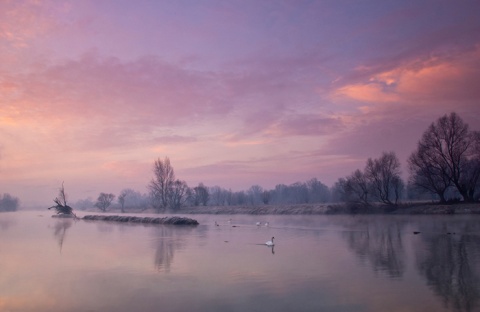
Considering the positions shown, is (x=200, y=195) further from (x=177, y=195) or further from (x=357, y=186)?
(x=357, y=186)

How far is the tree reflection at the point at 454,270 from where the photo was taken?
10291 millimetres

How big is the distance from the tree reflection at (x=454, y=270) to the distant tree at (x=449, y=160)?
38.6m

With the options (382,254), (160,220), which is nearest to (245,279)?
(382,254)

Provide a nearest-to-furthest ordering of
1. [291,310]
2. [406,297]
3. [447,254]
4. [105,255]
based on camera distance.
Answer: [291,310]
[406,297]
[447,254]
[105,255]

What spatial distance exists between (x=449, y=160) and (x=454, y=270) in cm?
5067

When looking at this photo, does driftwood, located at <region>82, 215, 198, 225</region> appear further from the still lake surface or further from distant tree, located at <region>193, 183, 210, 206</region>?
distant tree, located at <region>193, 183, 210, 206</region>

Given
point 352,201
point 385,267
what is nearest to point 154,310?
point 385,267

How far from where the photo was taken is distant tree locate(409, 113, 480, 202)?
5731 cm

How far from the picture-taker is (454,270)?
14.2 meters

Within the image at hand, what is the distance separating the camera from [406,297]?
10547 millimetres

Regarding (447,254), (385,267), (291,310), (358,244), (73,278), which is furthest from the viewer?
(358,244)

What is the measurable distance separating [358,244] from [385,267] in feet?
27.7

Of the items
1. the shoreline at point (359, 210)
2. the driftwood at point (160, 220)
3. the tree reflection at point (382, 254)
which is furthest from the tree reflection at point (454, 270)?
the shoreline at point (359, 210)

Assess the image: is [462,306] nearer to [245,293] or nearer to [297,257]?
[245,293]
